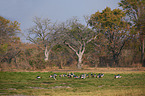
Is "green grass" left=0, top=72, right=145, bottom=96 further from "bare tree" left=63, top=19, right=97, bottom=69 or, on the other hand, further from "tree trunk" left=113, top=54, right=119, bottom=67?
"tree trunk" left=113, top=54, right=119, bottom=67

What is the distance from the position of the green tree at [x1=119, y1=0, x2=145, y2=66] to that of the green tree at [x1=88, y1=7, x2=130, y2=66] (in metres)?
1.30

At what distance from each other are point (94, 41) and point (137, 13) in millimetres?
9444

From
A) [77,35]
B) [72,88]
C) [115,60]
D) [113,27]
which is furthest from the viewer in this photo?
[113,27]

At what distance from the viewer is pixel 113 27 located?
44.8 m

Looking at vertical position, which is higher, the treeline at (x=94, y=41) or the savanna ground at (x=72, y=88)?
the treeline at (x=94, y=41)

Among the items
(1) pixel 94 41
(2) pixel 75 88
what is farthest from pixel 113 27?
(2) pixel 75 88

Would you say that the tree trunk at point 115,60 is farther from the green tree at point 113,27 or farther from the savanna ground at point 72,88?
the savanna ground at point 72,88

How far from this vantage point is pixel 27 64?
3056 centimetres

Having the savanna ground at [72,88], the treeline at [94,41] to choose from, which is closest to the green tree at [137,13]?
the treeline at [94,41]

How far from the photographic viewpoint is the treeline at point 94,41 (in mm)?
39062

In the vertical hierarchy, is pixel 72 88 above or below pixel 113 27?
below

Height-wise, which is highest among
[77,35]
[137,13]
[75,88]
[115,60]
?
[137,13]

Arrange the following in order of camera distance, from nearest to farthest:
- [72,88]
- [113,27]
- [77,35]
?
1. [72,88]
2. [77,35]
3. [113,27]

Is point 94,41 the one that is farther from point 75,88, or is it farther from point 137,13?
point 75,88
